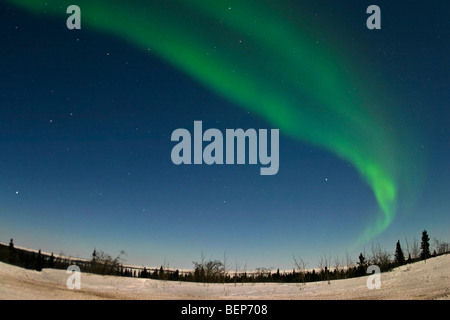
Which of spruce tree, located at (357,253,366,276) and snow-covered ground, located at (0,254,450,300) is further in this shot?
spruce tree, located at (357,253,366,276)

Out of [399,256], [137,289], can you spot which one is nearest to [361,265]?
[399,256]

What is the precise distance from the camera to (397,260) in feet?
72.5

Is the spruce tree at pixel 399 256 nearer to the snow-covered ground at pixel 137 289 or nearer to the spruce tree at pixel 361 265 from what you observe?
the spruce tree at pixel 361 265

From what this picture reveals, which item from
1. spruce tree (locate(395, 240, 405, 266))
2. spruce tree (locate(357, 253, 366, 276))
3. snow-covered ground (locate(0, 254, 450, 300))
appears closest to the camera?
snow-covered ground (locate(0, 254, 450, 300))

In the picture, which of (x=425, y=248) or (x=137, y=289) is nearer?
(x=137, y=289)

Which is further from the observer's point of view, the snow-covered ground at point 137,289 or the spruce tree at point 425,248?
the spruce tree at point 425,248

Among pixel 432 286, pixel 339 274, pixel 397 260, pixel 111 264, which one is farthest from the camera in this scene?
pixel 397 260

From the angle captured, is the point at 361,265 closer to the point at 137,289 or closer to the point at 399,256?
the point at 399,256

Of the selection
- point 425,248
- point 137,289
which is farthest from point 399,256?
point 137,289

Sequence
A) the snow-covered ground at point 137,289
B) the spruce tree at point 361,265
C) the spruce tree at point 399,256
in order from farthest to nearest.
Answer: the spruce tree at point 399,256
the spruce tree at point 361,265
the snow-covered ground at point 137,289

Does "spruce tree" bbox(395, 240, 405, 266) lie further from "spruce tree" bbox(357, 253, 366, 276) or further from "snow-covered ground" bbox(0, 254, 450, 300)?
"snow-covered ground" bbox(0, 254, 450, 300)
